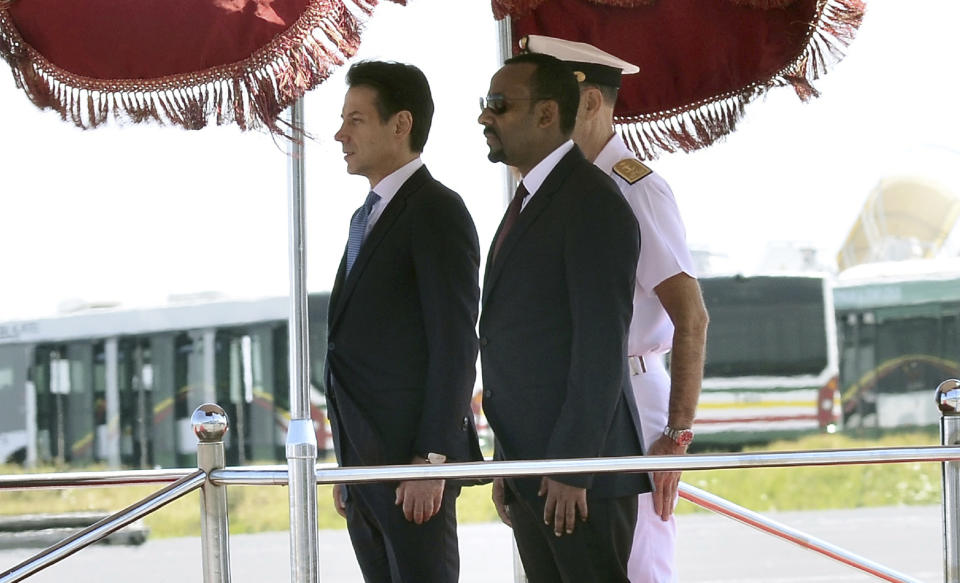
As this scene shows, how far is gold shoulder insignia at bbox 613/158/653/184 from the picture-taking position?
89.0 inches

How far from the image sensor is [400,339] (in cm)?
225

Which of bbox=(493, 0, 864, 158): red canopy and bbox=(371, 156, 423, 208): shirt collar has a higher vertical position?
bbox=(493, 0, 864, 158): red canopy

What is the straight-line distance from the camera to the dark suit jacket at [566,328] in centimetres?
193

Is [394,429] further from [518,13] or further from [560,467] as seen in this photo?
[518,13]

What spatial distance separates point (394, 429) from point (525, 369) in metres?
0.32

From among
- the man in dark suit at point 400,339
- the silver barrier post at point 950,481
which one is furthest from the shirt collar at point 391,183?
the silver barrier post at point 950,481

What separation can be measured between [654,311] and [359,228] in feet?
2.00

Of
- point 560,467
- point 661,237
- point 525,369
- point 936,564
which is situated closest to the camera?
point 560,467

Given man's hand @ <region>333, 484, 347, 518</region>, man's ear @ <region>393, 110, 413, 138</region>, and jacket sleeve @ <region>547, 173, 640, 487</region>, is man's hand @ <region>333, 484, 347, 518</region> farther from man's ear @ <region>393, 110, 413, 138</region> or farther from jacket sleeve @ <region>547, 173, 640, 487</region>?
man's ear @ <region>393, 110, 413, 138</region>

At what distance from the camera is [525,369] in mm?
2047

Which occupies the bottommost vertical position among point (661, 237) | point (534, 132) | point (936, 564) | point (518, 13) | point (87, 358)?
point (936, 564)

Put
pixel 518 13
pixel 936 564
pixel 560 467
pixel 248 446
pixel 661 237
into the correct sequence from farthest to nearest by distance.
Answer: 1. pixel 248 446
2. pixel 936 564
3. pixel 518 13
4. pixel 661 237
5. pixel 560 467

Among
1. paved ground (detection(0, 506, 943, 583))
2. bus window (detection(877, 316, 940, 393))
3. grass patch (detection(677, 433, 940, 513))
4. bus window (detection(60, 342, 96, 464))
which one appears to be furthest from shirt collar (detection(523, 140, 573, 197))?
grass patch (detection(677, 433, 940, 513))

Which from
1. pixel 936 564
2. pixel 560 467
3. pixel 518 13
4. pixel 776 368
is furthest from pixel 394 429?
pixel 776 368
